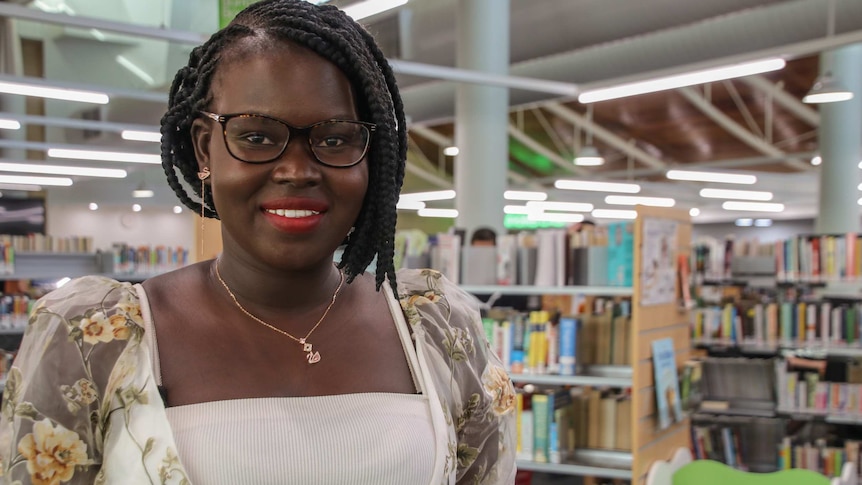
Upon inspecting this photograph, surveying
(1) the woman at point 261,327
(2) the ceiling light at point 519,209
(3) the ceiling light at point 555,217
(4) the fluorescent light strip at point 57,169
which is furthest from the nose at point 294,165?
(3) the ceiling light at point 555,217

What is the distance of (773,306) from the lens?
6215mm

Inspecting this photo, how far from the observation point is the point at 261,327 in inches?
39.6

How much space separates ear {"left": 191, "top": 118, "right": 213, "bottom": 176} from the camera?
98cm

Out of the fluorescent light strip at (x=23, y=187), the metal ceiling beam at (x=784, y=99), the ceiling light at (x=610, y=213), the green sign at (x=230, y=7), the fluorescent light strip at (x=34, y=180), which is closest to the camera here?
the green sign at (x=230, y=7)

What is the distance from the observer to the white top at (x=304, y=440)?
0.88m

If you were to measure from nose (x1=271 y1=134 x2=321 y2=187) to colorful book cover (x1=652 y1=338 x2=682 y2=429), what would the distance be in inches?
135

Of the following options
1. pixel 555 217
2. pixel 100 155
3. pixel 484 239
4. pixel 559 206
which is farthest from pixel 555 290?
pixel 555 217

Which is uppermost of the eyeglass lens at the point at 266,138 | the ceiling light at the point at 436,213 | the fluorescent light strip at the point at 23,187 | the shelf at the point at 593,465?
the fluorescent light strip at the point at 23,187

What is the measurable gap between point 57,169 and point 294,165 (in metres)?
12.5

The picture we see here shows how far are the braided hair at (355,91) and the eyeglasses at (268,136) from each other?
7cm

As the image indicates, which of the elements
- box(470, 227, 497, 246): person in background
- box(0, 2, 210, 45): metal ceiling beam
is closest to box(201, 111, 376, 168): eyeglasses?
box(470, 227, 497, 246): person in background

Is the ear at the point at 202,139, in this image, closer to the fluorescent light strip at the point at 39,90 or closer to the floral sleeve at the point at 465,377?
the floral sleeve at the point at 465,377

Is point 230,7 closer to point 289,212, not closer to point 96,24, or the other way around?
point 289,212

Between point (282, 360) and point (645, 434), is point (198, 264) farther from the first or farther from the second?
point (645, 434)
